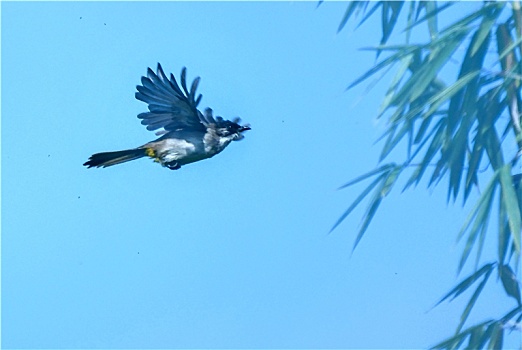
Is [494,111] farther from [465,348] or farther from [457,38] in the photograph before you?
[465,348]

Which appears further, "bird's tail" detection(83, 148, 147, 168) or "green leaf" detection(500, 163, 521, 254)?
"bird's tail" detection(83, 148, 147, 168)

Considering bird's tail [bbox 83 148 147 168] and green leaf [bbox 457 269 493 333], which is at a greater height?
bird's tail [bbox 83 148 147 168]

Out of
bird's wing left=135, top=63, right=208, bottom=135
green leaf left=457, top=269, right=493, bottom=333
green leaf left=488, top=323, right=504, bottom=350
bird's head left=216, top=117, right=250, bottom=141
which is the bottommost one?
green leaf left=488, top=323, right=504, bottom=350

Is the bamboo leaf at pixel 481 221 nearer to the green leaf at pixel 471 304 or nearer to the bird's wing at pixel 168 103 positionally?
the green leaf at pixel 471 304

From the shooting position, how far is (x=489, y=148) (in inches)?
120

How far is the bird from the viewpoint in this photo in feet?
9.70

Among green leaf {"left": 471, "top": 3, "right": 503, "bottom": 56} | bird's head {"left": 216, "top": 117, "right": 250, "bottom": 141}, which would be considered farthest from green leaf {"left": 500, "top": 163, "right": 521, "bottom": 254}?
bird's head {"left": 216, "top": 117, "right": 250, "bottom": 141}

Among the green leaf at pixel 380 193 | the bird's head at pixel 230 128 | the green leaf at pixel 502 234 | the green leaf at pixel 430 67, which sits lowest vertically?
the green leaf at pixel 502 234

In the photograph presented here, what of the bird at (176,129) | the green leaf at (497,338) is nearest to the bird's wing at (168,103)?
the bird at (176,129)

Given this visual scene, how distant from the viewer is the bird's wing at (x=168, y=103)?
115 inches

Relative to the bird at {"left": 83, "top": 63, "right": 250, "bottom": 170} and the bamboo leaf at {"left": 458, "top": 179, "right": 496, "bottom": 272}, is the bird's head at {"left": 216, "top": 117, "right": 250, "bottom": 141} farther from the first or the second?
the bamboo leaf at {"left": 458, "top": 179, "right": 496, "bottom": 272}

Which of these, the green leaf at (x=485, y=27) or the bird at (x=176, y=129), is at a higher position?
the bird at (x=176, y=129)

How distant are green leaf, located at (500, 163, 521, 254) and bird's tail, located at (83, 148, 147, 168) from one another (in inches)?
39.8

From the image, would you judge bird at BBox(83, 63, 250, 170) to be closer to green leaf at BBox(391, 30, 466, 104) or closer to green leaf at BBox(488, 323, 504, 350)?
green leaf at BBox(391, 30, 466, 104)
